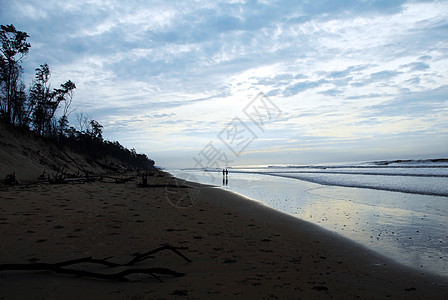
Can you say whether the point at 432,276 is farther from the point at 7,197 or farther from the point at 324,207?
the point at 7,197

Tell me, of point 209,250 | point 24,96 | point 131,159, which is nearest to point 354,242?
point 209,250

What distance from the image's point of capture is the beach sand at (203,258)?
3.36 metres

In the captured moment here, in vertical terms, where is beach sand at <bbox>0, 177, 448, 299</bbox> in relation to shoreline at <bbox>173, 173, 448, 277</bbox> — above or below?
above

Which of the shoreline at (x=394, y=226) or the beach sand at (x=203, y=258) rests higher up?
the beach sand at (x=203, y=258)

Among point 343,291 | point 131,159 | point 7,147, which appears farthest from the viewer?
point 131,159

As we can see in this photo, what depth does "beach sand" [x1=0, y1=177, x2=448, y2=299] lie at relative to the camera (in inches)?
132

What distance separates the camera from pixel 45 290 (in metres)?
3.14

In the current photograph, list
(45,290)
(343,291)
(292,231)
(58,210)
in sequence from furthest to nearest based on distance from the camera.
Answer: (58,210) → (292,231) → (343,291) → (45,290)

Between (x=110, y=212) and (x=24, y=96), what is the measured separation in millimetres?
35409

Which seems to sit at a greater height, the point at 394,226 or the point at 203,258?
the point at 203,258

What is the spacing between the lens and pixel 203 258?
15.7 ft

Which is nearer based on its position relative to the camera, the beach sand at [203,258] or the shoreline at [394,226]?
the beach sand at [203,258]

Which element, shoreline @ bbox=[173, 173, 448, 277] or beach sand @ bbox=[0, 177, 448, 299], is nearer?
beach sand @ bbox=[0, 177, 448, 299]

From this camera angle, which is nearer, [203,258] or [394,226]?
[203,258]
